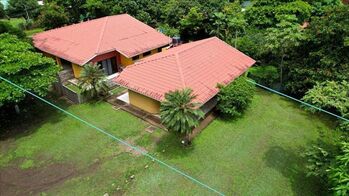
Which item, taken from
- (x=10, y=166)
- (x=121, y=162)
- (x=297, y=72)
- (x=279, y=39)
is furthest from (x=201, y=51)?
(x=10, y=166)

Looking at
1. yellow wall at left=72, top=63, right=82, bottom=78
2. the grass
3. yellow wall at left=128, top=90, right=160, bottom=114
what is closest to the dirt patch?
yellow wall at left=128, top=90, right=160, bottom=114

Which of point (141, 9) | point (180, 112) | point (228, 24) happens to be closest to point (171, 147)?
point (180, 112)

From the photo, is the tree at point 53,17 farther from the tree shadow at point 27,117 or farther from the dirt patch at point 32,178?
the dirt patch at point 32,178

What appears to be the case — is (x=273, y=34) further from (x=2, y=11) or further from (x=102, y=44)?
(x=2, y=11)

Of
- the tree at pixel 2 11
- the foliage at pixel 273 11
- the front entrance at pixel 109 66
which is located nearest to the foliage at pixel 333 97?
the foliage at pixel 273 11

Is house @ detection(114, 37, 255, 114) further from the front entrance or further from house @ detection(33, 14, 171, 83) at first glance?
the front entrance

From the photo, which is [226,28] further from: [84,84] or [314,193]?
[314,193]
